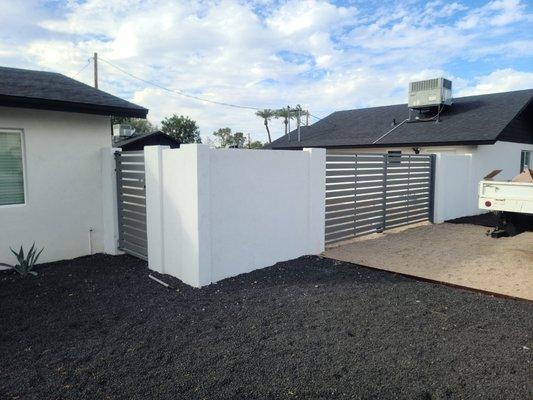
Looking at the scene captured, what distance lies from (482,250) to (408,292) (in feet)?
11.5

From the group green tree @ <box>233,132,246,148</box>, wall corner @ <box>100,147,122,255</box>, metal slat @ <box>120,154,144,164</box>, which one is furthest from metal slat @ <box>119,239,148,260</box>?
green tree @ <box>233,132,246,148</box>

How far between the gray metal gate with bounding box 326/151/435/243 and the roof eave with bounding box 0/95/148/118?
3.88 meters

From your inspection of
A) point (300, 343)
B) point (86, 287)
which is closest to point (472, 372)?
point (300, 343)

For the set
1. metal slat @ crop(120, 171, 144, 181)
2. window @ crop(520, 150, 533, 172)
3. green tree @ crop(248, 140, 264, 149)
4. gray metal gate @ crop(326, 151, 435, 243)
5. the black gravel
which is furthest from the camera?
green tree @ crop(248, 140, 264, 149)

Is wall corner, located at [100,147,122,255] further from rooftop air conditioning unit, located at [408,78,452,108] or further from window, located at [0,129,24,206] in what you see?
rooftop air conditioning unit, located at [408,78,452,108]

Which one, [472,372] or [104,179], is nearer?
[472,372]

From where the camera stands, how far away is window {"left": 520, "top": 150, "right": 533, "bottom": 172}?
16.0 m

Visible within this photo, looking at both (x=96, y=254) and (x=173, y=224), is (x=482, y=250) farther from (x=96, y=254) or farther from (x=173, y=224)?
(x=96, y=254)

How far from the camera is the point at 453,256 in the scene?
7.28 meters

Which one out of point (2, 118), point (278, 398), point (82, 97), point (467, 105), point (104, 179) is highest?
point (467, 105)

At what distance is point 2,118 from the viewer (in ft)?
20.1

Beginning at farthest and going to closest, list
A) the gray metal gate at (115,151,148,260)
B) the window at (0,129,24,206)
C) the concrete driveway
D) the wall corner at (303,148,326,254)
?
the wall corner at (303,148,326,254), the gray metal gate at (115,151,148,260), the window at (0,129,24,206), the concrete driveway

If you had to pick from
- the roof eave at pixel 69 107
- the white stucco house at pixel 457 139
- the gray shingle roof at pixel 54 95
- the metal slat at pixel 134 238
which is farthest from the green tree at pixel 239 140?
the metal slat at pixel 134 238

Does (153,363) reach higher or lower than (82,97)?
lower
